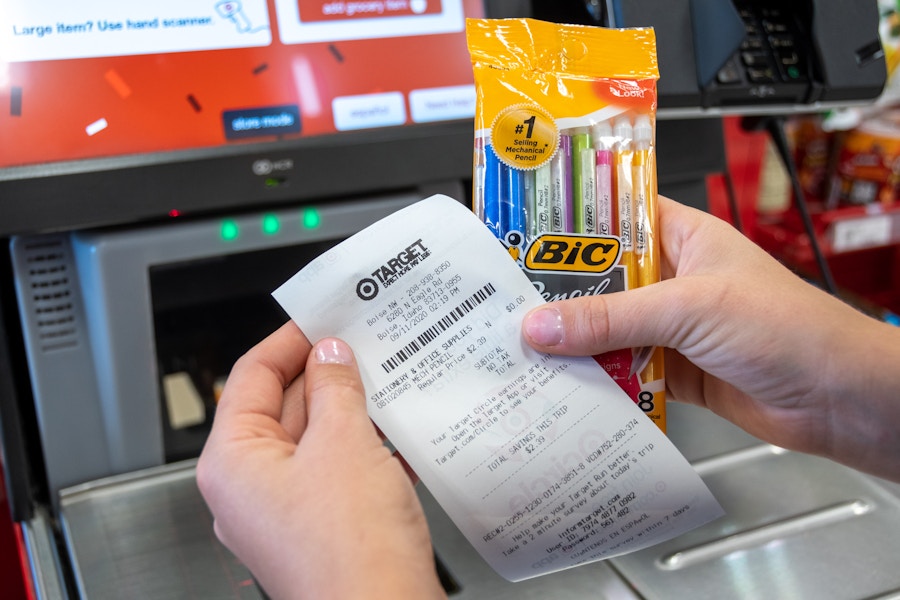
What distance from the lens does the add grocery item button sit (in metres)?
0.77

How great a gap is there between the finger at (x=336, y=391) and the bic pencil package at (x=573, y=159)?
5.6 inches

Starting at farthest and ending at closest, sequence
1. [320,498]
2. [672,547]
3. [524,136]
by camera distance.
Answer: [672,547]
[524,136]
[320,498]

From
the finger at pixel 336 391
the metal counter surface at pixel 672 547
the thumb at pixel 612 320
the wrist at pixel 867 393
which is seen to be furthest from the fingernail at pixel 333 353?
the wrist at pixel 867 393

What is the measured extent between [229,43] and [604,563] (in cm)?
58

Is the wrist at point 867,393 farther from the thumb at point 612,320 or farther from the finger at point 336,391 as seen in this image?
the finger at point 336,391

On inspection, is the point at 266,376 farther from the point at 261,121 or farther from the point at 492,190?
the point at 261,121

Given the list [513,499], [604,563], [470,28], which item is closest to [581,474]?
[513,499]

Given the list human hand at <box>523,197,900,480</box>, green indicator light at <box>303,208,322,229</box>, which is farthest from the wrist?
green indicator light at <box>303,208,322,229</box>

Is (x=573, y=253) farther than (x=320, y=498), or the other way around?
(x=573, y=253)

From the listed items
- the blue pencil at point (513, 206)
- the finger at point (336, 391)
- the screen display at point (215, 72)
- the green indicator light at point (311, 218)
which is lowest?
the finger at point (336, 391)

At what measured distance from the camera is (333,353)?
55 cm

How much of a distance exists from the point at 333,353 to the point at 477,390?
0.10 m

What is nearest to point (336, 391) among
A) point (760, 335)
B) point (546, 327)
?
point (546, 327)

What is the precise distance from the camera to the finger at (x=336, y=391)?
1.66ft
